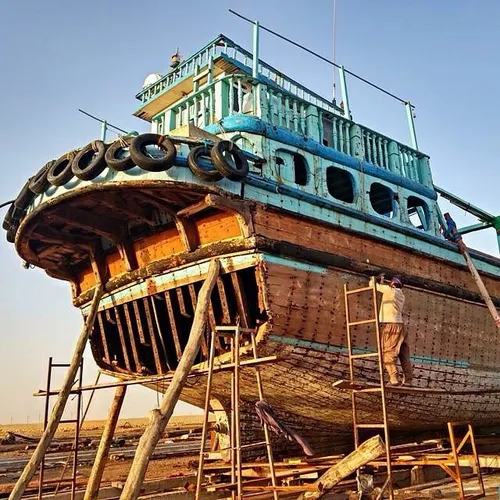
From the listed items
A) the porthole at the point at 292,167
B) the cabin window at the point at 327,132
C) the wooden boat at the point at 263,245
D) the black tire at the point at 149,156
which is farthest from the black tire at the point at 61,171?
the cabin window at the point at 327,132

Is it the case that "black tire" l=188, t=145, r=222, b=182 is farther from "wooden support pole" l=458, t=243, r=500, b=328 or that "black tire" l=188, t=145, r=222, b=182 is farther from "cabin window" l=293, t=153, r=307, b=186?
"wooden support pole" l=458, t=243, r=500, b=328

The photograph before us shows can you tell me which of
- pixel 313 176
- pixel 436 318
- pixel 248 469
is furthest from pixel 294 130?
pixel 248 469

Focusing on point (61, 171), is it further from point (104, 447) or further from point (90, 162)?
point (104, 447)

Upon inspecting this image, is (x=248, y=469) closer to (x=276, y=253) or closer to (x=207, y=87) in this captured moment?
(x=276, y=253)

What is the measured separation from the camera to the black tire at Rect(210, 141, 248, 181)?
6656mm

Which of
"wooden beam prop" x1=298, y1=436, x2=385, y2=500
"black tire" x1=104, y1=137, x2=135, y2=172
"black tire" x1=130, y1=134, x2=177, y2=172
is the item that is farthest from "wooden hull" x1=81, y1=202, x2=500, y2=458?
"black tire" x1=104, y1=137, x2=135, y2=172

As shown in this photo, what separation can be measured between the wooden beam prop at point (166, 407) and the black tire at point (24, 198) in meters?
2.83

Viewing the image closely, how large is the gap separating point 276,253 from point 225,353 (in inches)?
64.4

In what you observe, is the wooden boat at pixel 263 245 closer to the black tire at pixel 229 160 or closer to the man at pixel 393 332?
the black tire at pixel 229 160

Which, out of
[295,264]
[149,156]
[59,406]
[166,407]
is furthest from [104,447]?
[149,156]

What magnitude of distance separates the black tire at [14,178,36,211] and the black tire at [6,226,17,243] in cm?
53

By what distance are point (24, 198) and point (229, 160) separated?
3144 millimetres

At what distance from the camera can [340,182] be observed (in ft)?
32.2

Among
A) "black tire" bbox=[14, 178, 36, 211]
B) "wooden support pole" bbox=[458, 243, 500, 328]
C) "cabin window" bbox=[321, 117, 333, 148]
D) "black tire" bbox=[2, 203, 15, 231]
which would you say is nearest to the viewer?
"black tire" bbox=[14, 178, 36, 211]
